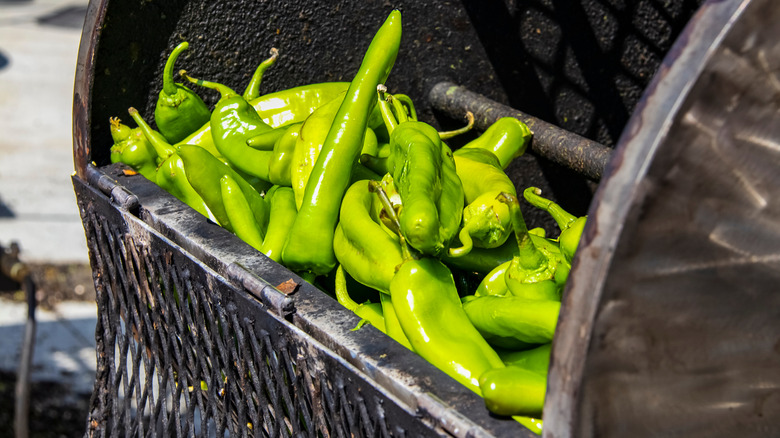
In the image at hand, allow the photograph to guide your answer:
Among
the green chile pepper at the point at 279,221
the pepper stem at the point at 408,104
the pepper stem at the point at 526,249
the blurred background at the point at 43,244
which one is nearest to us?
the pepper stem at the point at 526,249

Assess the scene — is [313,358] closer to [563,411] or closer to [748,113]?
[563,411]

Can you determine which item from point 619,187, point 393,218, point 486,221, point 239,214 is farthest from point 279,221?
point 619,187

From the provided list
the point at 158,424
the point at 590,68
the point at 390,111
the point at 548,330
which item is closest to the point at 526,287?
the point at 548,330

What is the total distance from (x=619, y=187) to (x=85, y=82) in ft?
4.03

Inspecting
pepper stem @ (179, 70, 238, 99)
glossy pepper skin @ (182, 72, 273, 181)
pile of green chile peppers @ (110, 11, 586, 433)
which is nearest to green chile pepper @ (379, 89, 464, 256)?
pile of green chile peppers @ (110, 11, 586, 433)

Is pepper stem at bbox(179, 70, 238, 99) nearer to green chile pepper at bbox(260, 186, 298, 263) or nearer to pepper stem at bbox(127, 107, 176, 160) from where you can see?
pepper stem at bbox(127, 107, 176, 160)

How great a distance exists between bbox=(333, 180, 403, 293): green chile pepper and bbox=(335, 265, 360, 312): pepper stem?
4cm

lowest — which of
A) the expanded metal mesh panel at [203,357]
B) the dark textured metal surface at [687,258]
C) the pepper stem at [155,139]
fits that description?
the expanded metal mesh panel at [203,357]

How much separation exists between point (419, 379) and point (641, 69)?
1485mm

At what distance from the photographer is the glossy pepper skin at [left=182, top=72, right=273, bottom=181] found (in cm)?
151

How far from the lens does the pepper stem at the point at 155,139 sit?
1.56 meters

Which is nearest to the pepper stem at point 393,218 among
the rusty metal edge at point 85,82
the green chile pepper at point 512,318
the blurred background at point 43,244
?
the green chile pepper at point 512,318

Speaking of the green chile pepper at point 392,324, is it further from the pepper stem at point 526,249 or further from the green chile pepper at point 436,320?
the pepper stem at point 526,249

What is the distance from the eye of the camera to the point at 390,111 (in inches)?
56.1
